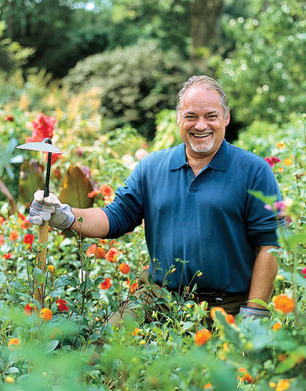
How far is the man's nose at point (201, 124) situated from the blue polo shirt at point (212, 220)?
5.4 inches

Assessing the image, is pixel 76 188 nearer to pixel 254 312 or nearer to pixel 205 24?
pixel 254 312

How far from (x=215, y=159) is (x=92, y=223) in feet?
1.92

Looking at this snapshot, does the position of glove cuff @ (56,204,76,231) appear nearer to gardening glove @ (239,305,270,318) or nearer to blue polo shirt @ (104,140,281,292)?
blue polo shirt @ (104,140,281,292)

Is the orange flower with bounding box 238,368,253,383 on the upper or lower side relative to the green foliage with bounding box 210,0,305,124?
lower

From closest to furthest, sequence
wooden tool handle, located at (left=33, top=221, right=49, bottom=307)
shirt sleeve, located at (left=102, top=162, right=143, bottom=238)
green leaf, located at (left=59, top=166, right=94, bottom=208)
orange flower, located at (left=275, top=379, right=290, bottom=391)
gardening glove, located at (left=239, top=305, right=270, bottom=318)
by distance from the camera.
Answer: orange flower, located at (left=275, top=379, right=290, bottom=391) → wooden tool handle, located at (left=33, top=221, right=49, bottom=307) → gardening glove, located at (left=239, top=305, right=270, bottom=318) → shirt sleeve, located at (left=102, top=162, right=143, bottom=238) → green leaf, located at (left=59, top=166, right=94, bottom=208)

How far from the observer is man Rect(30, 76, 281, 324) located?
1.89 m

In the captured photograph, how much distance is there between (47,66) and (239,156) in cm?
1535

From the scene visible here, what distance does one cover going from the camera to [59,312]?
1.64 m

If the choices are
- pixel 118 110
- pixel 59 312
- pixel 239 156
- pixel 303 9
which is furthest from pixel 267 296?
pixel 303 9

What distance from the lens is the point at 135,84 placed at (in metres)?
8.78

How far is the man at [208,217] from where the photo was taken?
1894 mm

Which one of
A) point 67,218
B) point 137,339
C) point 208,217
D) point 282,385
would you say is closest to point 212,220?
point 208,217

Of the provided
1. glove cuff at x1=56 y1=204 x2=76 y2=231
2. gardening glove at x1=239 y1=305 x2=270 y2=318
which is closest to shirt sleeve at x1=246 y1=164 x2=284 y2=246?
gardening glove at x1=239 y1=305 x2=270 y2=318

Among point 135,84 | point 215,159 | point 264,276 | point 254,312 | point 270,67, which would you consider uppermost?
point 270,67
